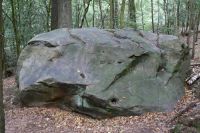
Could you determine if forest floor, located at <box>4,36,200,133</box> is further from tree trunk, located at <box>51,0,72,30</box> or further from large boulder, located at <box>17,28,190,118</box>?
tree trunk, located at <box>51,0,72,30</box>

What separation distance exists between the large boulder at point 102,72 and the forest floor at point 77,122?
193 mm

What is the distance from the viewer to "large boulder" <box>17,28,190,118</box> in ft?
27.0

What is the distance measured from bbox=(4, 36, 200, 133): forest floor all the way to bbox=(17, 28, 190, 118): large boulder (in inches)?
7.6

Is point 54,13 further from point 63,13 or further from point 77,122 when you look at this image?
point 77,122

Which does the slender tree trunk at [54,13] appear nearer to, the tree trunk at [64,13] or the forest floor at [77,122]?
the tree trunk at [64,13]

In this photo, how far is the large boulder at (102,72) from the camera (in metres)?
8.23

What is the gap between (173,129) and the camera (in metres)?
6.96

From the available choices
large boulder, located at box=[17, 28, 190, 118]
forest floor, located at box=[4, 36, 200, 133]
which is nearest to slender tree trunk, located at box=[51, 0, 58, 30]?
large boulder, located at box=[17, 28, 190, 118]

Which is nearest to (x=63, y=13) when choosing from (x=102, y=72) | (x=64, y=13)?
(x=64, y=13)

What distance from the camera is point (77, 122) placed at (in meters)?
8.02

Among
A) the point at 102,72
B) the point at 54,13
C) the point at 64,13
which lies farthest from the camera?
the point at 54,13

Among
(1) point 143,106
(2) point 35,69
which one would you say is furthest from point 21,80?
(1) point 143,106

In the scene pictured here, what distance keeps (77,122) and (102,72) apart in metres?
1.37

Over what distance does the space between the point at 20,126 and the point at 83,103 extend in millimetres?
1531
